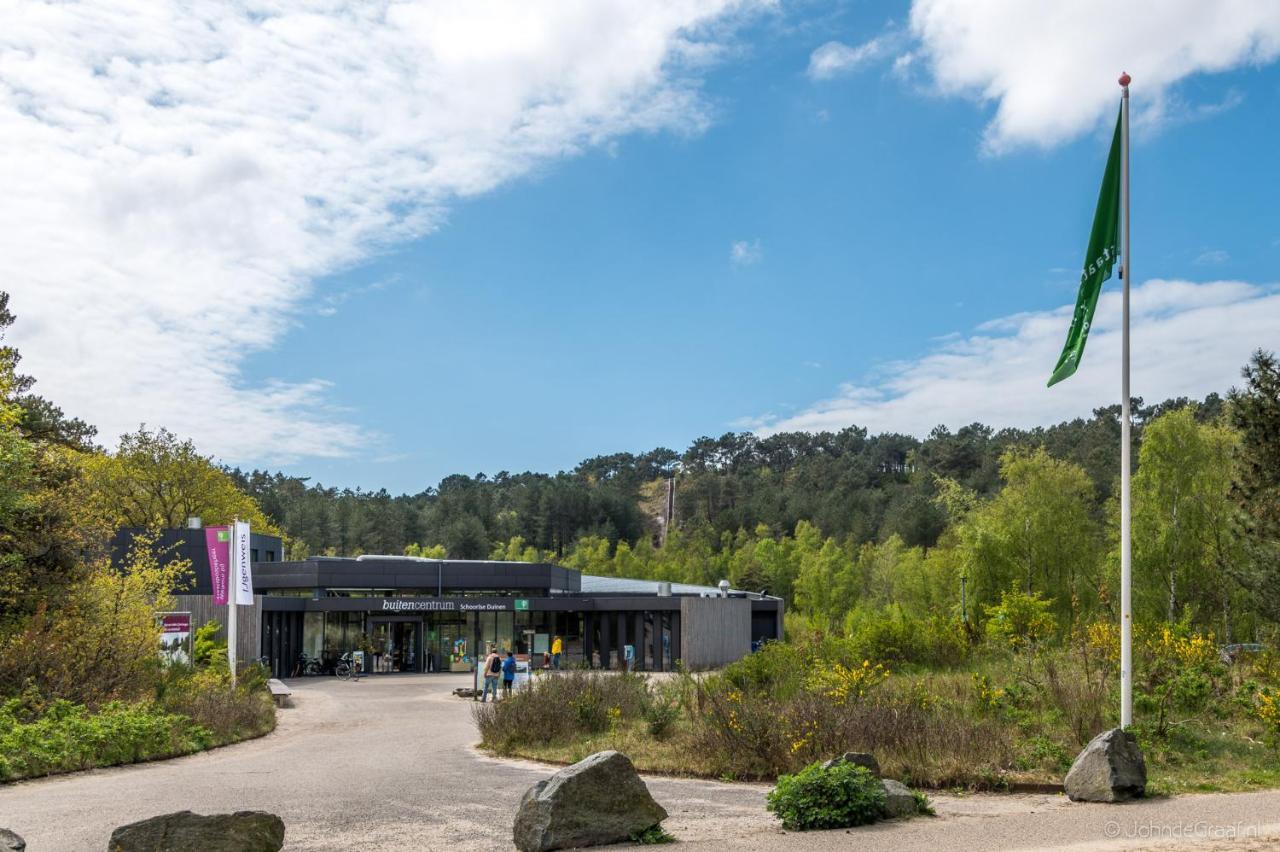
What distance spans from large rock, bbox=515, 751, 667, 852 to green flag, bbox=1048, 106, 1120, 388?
330 inches

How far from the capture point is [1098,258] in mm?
14852

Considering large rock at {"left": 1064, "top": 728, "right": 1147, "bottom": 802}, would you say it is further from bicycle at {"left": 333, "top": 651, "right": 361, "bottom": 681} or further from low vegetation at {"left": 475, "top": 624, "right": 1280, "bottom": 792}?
bicycle at {"left": 333, "top": 651, "right": 361, "bottom": 681}

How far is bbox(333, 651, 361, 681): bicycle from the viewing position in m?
39.4

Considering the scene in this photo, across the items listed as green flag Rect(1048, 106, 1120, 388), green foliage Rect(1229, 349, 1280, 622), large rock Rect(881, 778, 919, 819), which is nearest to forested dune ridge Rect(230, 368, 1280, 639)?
green foliage Rect(1229, 349, 1280, 622)

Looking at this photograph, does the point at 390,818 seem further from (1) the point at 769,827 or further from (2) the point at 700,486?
(2) the point at 700,486

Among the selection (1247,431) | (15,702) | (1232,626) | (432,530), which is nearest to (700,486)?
(432,530)

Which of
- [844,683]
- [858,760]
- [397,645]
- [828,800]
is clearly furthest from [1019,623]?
[397,645]

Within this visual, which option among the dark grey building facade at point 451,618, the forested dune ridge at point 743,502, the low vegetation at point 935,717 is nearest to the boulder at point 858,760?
the low vegetation at point 935,717

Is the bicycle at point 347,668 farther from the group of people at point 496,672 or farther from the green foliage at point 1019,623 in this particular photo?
the green foliage at point 1019,623

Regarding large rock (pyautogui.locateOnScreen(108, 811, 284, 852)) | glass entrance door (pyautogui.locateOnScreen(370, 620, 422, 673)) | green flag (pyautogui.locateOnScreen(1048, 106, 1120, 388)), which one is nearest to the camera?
large rock (pyautogui.locateOnScreen(108, 811, 284, 852))

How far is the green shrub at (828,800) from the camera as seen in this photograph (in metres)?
10.1

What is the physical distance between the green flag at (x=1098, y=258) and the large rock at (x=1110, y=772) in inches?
200

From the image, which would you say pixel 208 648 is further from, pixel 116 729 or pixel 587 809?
pixel 587 809

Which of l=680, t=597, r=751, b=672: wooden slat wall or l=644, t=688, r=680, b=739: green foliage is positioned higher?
l=644, t=688, r=680, b=739: green foliage
